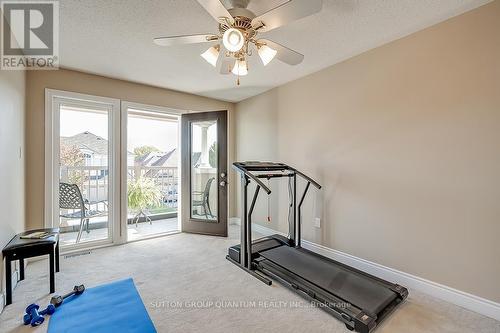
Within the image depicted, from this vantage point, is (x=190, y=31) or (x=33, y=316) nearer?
(x=33, y=316)

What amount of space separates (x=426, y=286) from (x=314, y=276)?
1.03 m

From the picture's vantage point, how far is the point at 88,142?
12.8 ft

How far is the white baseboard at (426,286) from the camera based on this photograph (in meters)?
1.85

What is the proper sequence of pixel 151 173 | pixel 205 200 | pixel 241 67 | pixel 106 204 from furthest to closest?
pixel 151 173 < pixel 205 200 < pixel 106 204 < pixel 241 67

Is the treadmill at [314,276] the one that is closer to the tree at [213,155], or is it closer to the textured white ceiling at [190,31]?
the tree at [213,155]

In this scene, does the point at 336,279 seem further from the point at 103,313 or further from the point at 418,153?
the point at 103,313

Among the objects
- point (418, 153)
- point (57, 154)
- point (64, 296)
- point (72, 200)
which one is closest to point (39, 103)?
point (57, 154)

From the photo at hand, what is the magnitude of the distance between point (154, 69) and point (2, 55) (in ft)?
4.67

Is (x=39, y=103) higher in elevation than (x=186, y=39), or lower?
lower

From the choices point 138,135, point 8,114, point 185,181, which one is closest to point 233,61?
point 8,114

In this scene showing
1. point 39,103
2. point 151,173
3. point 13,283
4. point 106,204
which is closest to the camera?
point 13,283

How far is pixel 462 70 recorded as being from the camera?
6.48 ft

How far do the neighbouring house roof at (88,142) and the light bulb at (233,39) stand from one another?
9.27ft

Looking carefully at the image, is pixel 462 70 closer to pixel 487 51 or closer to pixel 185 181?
pixel 487 51
